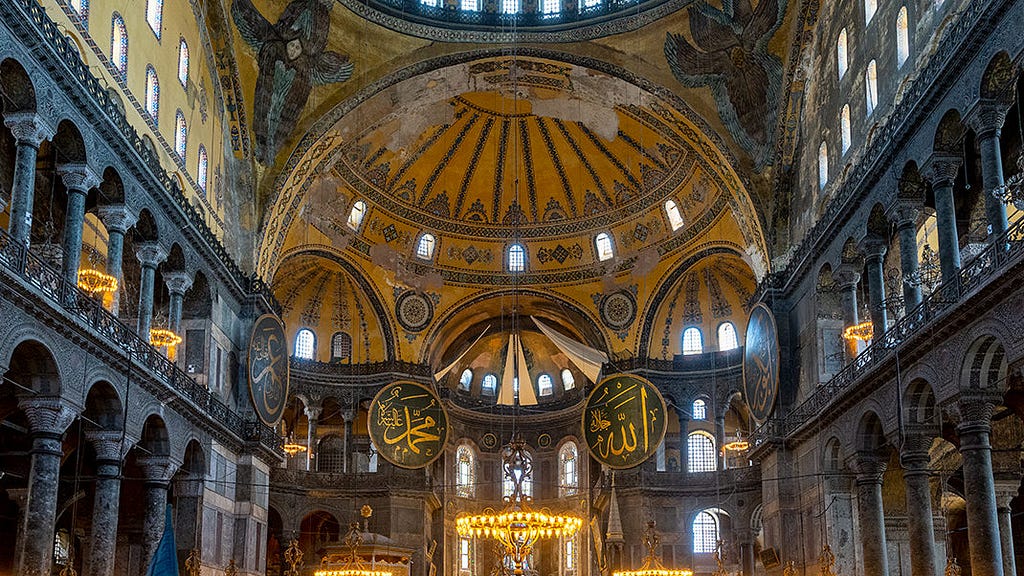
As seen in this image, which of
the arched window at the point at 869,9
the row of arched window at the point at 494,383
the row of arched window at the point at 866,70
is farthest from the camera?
the row of arched window at the point at 494,383

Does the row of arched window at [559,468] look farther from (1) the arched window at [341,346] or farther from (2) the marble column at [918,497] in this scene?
(2) the marble column at [918,497]

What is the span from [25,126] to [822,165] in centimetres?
1481

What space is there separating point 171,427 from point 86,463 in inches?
103

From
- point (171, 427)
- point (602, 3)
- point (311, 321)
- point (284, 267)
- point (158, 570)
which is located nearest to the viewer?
point (158, 570)

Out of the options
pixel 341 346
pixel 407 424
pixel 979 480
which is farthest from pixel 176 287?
pixel 979 480

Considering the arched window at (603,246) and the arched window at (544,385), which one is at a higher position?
the arched window at (603,246)

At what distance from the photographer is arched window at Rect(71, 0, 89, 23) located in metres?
15.5

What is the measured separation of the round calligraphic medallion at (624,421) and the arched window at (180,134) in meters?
9.77

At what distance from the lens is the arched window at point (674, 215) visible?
29406mm

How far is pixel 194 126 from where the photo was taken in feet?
69.8

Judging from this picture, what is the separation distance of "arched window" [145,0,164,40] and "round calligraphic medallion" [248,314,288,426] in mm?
6671

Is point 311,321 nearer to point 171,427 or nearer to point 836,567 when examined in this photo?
point 171,427

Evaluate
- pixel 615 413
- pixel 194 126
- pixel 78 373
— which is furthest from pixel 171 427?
pixel 615 413

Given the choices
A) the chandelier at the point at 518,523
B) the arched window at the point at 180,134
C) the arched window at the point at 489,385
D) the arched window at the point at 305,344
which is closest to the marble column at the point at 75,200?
the arched window at the point at 180,134
